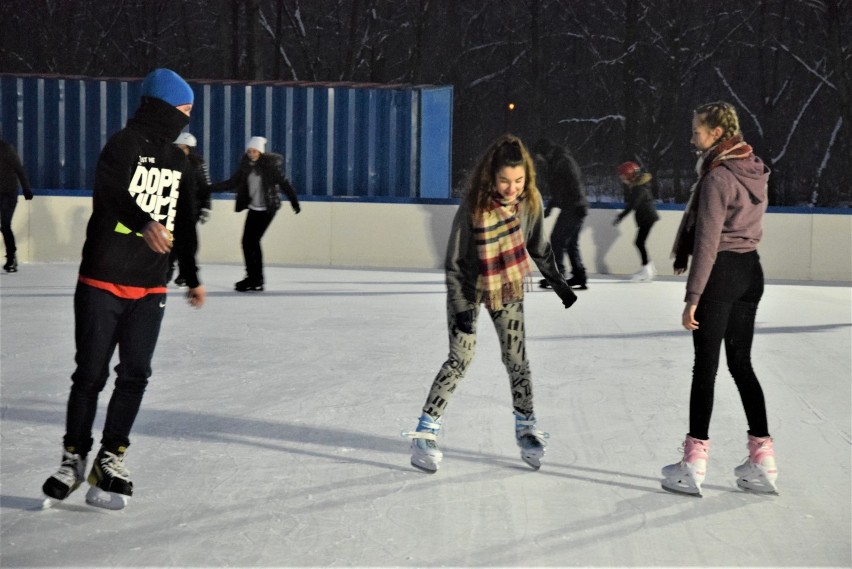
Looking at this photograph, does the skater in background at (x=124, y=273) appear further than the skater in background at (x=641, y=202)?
No

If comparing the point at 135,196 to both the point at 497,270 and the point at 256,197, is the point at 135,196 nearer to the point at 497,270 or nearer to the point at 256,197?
the point at 497,270

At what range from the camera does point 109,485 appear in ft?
13.9

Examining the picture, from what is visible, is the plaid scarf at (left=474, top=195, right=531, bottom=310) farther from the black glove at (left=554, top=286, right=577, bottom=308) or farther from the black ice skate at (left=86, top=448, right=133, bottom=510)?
the black ice skate at (left=86, top=448, right=133, bottom=510)

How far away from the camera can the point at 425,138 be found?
17.9m

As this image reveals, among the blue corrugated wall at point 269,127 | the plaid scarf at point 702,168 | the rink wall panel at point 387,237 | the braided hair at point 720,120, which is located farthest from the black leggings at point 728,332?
the blue corrugated wall at point 269,127

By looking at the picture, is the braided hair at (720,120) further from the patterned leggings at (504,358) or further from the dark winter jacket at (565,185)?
the dark winter jacket at (565,185)

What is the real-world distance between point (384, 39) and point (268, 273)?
25.1m

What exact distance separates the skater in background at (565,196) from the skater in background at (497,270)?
7.70m

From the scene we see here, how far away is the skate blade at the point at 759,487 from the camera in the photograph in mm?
4645

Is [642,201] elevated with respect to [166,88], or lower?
lower

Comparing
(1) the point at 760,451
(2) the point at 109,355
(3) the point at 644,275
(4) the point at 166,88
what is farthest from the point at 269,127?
(1) the point at 760,451

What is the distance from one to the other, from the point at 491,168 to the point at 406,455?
1.28 metres

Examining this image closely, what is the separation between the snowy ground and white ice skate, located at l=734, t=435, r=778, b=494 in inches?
2.3

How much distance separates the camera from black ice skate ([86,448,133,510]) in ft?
13.9
